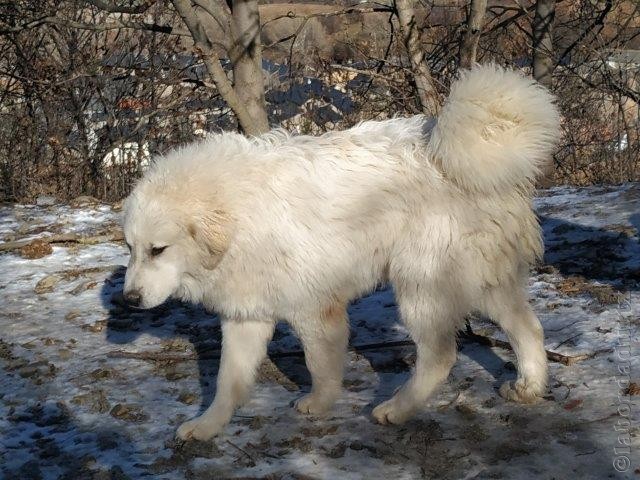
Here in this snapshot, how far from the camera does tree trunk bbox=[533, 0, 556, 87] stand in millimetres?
9117

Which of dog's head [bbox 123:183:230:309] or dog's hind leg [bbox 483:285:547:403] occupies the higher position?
dog's head [bbox 123:183:230:309]

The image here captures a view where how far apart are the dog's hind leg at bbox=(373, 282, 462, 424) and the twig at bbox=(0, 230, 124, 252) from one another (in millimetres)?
4019

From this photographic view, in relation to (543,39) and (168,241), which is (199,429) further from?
(543,39)

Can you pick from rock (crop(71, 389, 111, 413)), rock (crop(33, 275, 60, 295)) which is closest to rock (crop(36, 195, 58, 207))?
rock (crop(33, 275, 60, 295))

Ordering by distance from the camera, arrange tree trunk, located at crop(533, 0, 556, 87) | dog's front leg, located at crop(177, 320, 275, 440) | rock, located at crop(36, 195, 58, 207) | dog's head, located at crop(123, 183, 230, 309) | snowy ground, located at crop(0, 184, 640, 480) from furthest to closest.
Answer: tree trunk, located at crop(533, 0, 556, 87) < rock, located at crop(36, 195, 58, 207) < dog's front leg, located at crop(177, 320, 275, 440) < dog's head, located at crop(123, 183, 230, 309) < snowy ground, located at crop(0, 184, 640, 480)

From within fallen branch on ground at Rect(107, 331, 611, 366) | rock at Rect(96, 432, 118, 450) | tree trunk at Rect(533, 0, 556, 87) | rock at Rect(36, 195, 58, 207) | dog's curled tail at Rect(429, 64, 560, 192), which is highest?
tree trunk at Rect(533, 0, 556, 87)

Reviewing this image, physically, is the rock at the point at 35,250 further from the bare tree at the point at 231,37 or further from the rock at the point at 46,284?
the bare tree at the point at 231,37

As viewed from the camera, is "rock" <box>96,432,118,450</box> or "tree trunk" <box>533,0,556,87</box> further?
"tree trunk" <box>533,0,556,87</box>

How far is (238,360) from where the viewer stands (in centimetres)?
384

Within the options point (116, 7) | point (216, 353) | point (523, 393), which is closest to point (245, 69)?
point (116, 7)

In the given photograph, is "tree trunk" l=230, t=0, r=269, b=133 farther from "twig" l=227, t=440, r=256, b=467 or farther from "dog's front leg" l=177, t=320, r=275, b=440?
"twig" l=227, t=440, r=256, b=467

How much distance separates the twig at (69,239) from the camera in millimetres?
6816

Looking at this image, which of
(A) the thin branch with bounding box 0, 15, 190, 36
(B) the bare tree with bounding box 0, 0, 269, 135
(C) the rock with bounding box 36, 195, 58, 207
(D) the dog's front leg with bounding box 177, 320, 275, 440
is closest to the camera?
(D) the dog's front leg with bounding box 177, 320, 275, 440

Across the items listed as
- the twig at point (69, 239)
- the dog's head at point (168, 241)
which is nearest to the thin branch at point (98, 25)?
the twig at point (69, 239)
